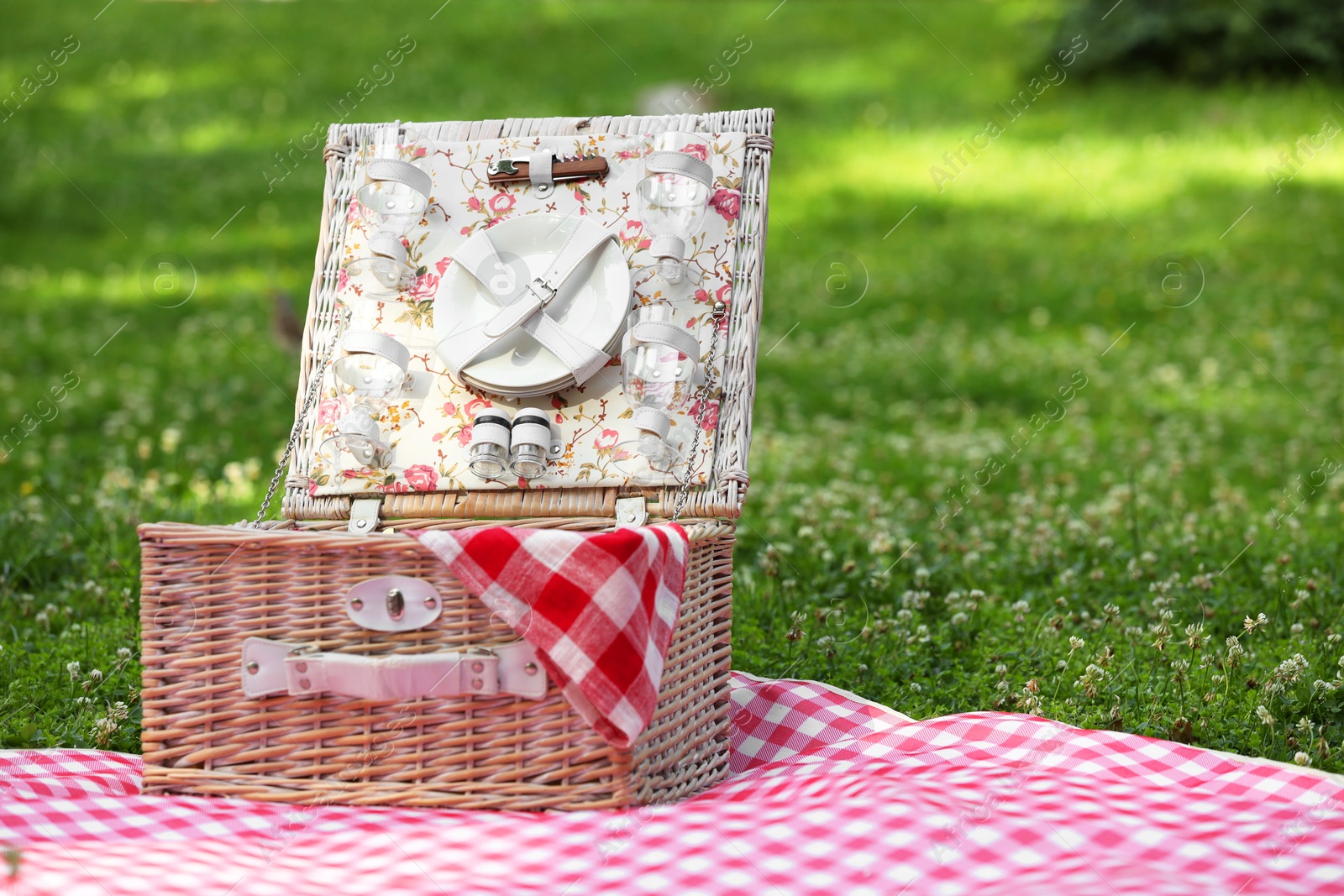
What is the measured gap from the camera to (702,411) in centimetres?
267

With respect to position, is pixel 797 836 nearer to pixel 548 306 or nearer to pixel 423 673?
pixel 423 673

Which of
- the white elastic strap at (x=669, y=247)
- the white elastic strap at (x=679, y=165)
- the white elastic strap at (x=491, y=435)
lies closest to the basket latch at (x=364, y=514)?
the white elastic strap at (x=491, y=435)

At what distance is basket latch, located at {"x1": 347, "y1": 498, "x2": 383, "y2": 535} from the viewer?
2.66 meters

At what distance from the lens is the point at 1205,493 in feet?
14.7

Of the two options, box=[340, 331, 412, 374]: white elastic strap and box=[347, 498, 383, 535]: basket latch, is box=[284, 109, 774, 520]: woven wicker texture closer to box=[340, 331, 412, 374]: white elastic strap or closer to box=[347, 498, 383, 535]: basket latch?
box=[347, 498, 383, 535]: basket latch

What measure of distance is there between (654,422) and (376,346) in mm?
671

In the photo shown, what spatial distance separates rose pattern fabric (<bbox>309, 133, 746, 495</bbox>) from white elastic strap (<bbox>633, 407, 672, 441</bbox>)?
0.06 m

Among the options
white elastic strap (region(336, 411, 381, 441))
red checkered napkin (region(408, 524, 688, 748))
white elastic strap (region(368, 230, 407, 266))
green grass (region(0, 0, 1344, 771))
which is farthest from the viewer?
green grass (region(0, 0, 1344, 771))

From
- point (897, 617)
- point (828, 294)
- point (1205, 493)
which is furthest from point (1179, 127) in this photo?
point (897, 617)

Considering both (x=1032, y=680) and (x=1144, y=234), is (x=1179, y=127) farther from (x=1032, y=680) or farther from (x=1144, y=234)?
(x=1032, y=680)

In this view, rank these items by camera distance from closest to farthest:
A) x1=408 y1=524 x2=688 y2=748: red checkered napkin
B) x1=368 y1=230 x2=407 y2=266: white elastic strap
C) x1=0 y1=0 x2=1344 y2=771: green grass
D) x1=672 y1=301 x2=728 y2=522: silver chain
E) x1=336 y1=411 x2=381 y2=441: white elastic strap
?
x1=408 y1=524 x2=688 y2=748: red checkered napkin, x1=672 y1=301 x2=728 y2=522: silver chain, x1=336 y1=411 x2=381 y2=441: white elastic strap, x1=368 y1=230 x2=407 y2=266: white elastic strap, x1=0 y1=0 x2=1344 y2=771: green grass

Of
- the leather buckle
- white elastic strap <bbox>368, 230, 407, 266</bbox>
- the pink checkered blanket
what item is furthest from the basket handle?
white elastic strap <bbox>368, 230, 407, 266</bbox>

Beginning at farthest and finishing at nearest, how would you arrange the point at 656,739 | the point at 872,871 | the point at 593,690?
the point at 656,739, the point at 593,690, the point at 872,871

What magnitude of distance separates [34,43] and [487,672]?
14.3 meters
